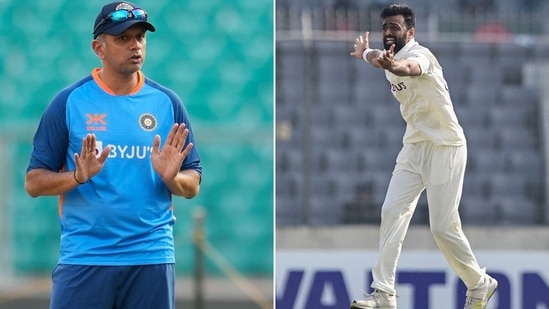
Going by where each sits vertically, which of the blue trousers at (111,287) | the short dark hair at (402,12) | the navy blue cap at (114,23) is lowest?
the blue trousers at (111,287)

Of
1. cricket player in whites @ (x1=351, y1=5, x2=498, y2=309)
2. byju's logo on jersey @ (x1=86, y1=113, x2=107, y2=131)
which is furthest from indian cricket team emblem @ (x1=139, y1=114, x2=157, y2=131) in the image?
cricket player in whites @ (x1=351, y1=5, x2=498, y2=309)

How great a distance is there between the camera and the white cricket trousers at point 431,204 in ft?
15.6

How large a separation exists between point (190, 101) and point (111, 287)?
409 centimetres

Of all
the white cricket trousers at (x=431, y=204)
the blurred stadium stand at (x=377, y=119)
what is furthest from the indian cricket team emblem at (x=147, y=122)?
the blurred stadium stand at (x=377, y=119)

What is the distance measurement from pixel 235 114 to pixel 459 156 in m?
2.67

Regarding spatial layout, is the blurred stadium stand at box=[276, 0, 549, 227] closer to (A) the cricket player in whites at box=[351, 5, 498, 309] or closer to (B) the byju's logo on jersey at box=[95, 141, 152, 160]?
(A) the cricket player in whites at box=[351, 5, 498, 309]

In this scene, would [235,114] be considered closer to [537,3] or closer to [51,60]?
[51,60]

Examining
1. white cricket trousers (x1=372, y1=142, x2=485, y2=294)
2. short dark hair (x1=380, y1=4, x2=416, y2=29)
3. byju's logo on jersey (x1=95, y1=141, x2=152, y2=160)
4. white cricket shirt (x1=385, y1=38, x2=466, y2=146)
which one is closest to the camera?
byju's logo on jersey (x1=95, y1=141, x2=152, y2=160)

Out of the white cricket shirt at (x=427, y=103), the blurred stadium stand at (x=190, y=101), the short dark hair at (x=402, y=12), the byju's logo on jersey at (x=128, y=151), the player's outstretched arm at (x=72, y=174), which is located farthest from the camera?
the blurred stadium stand at (x=190, y=101)

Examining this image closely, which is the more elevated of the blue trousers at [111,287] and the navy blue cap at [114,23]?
the navy blue cap at [114,23]

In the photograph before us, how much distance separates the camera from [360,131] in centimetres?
726

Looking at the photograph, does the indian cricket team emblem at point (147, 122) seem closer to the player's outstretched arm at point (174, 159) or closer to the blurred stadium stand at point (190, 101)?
the player's outstretched arm at point (174, 159)

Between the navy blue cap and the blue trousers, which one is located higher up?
the navy blue cap

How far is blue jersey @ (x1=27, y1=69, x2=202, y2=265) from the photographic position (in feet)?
10.3
